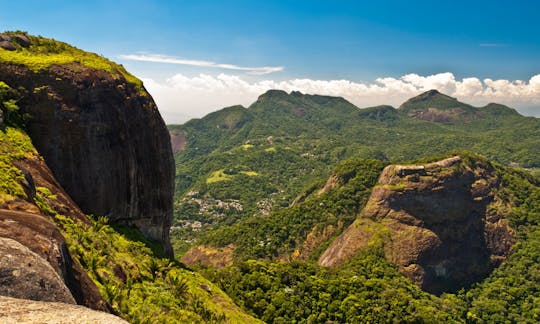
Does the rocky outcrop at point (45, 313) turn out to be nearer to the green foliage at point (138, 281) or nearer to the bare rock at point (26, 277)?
the bare rock at point (26, 277)

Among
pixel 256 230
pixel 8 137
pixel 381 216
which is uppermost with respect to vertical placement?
pixel 8 137

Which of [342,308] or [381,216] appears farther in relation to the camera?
[381,216]

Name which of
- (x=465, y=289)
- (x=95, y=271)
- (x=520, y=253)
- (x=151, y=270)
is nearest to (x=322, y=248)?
(x=465, y=289)

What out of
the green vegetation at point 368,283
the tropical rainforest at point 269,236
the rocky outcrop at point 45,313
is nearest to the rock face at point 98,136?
the tropical rainforest at point 269,236

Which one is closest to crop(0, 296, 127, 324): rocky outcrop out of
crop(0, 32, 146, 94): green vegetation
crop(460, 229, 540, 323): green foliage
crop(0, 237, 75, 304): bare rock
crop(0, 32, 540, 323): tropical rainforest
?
crop(0, 237, 75, 304): bare rock

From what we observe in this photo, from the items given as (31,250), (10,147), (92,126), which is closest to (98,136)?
(92,126)

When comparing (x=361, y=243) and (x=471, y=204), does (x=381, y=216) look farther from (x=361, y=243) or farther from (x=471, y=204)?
(x=471, y=204)

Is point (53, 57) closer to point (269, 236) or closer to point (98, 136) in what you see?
point (98, 136)
